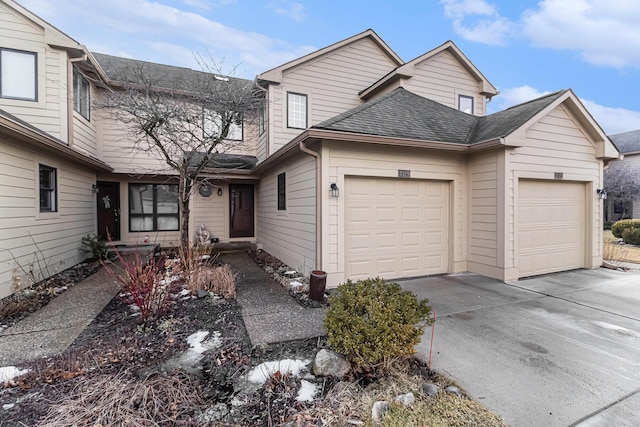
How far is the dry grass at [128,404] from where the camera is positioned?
220 cm

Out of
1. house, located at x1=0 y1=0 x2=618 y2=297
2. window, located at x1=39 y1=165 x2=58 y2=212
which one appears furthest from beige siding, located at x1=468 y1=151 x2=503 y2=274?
window, located at x1=39 y1=165 x2=58 y2=212

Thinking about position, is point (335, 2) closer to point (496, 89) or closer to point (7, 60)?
point (496, 89)

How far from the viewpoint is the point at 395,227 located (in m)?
6.48

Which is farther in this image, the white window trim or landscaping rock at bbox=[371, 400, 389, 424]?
the white window trim

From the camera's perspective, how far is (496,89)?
11.3 metres

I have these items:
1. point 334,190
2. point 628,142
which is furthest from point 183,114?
point 628,142

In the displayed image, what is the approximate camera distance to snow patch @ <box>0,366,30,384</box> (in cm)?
281

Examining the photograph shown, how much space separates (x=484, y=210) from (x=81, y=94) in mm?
11377

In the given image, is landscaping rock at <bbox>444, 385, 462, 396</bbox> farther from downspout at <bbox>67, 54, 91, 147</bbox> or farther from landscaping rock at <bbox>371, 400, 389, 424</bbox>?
downspout at <bbox>67, 54, 91, 147</bbox>

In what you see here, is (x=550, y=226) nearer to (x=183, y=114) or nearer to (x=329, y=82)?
(x=329, y=82)

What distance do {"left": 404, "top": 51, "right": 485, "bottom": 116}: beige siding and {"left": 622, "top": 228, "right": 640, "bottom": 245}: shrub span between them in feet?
26.9

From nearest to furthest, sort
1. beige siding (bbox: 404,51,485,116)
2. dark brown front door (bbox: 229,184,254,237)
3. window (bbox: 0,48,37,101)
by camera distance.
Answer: window (bbox: 0,48,37,101) < beige siding (bbox: 404,51,485,116) < dark brown front door (bbox: 229,184,254,237)

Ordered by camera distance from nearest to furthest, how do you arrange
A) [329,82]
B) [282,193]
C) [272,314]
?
1. [272,314]
2. [282,193]
3. [329,82]

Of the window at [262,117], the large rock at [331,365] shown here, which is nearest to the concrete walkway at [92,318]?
the large rock at [331,365]
